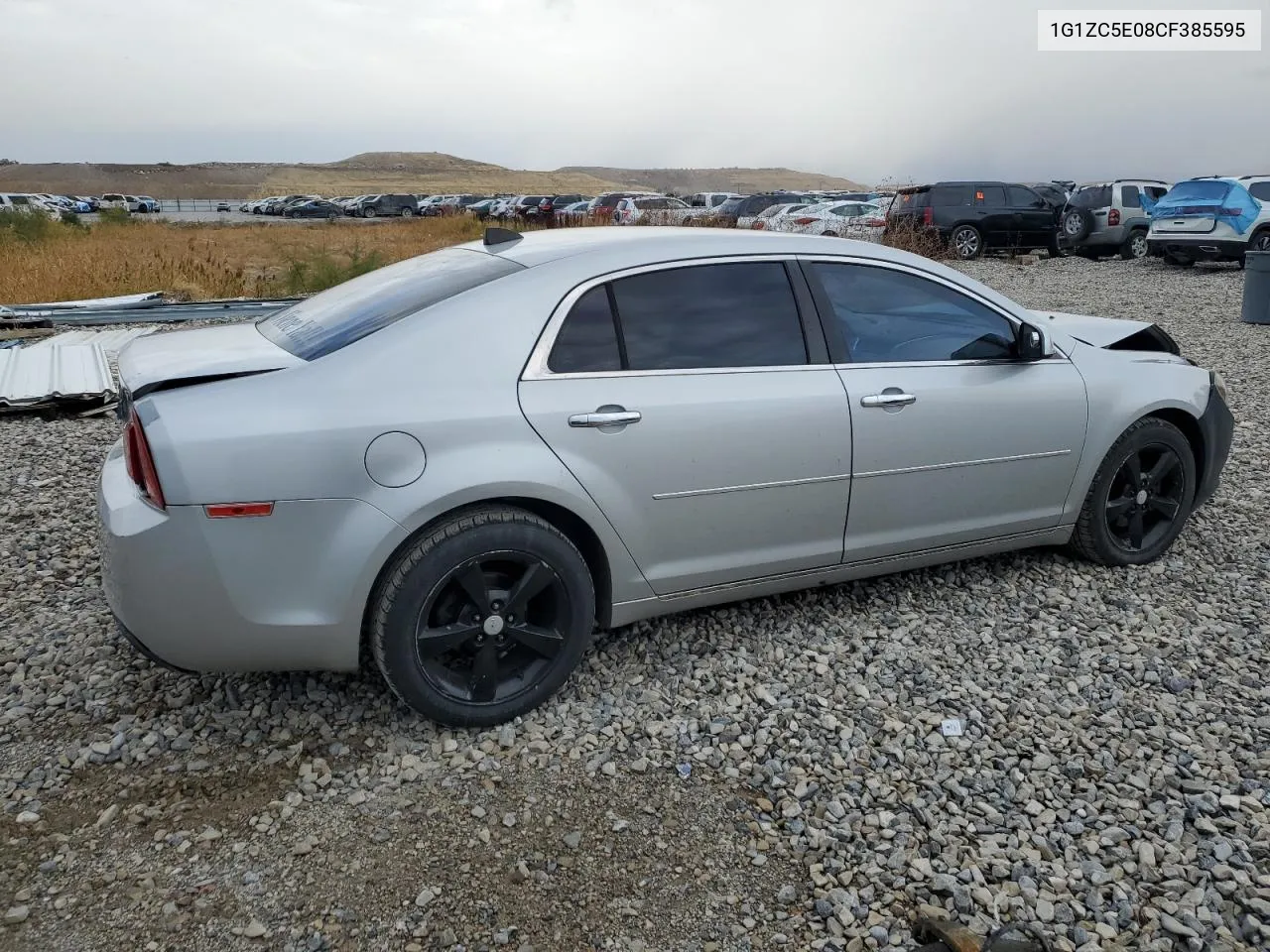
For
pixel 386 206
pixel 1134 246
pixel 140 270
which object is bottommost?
pixel 1134 246

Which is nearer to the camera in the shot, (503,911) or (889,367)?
(503,911)

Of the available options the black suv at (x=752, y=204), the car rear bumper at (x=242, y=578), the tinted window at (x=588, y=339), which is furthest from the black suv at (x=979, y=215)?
the car rear bumper at (x=242, y=578)

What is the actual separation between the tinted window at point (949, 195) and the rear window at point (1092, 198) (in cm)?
319

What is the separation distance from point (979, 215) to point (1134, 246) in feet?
12.9

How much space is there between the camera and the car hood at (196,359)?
9.85 ft

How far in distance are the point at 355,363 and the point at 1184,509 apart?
12.8 feet

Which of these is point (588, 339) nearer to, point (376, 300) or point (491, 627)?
point (376, 300)

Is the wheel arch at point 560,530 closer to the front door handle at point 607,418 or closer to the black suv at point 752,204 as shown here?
the front door handle at point 607,418

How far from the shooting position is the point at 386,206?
51719 mm

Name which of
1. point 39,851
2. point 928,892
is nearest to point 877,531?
point 928,892

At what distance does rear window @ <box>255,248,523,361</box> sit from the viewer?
329cm

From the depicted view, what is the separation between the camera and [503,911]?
8.32 ft

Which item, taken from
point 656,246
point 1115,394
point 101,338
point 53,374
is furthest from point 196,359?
point 101,338

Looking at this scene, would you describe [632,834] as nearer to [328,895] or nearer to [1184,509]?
[328,895]
